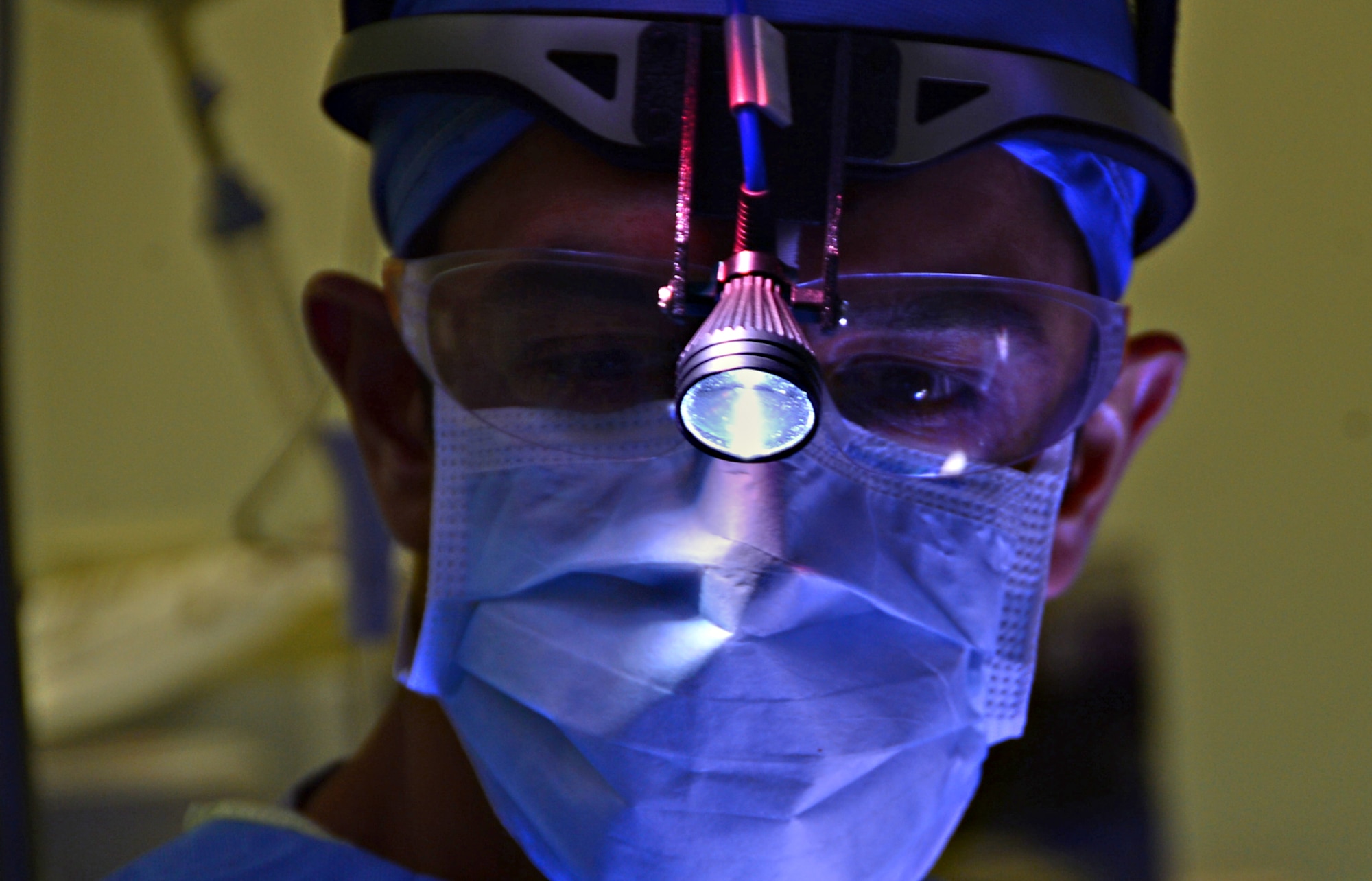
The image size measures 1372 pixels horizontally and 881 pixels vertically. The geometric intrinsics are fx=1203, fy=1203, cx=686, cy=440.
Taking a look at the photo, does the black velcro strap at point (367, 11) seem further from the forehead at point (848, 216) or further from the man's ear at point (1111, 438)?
the man's ear at point (1111, 438)

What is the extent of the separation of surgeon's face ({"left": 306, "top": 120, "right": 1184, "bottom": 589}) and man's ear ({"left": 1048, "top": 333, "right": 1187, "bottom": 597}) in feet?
0.04

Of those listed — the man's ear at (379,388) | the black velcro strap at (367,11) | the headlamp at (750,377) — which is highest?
the black velcro strap at (367,11)

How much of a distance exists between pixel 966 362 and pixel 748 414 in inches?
10.6

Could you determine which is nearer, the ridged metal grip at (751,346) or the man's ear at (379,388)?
the ridged metal grip at (751,346)

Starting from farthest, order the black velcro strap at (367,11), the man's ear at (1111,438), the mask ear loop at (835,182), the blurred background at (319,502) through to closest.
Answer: the blurred background at (319,502) → the man's ear at (1111,438) → the black velcro strap at (367,11) → the mask ear loop at (835,182)

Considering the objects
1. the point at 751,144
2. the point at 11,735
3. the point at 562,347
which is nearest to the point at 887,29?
the point at 751,144

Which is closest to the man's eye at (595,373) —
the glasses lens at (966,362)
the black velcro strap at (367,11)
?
the glasses lens at (966,362)

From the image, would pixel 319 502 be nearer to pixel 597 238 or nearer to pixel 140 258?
pixel 140 258

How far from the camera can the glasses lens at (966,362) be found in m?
0.83

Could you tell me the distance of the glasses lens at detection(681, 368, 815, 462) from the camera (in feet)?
2.14

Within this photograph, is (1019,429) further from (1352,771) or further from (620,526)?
(1352,771)

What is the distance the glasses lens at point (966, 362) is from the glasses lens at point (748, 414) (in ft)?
0.48

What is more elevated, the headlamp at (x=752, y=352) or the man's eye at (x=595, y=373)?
the headlamp at (x=752, y=352)

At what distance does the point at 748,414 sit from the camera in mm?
671
